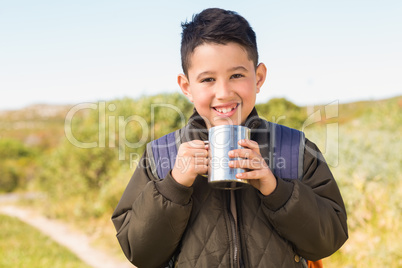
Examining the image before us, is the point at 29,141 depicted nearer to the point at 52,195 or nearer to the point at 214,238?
the point at 52,195

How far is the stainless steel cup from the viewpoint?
161 cm

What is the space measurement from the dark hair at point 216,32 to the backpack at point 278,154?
15.0 inches

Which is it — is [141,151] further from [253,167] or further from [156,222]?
[253,167]

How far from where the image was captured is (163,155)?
6.42 ft

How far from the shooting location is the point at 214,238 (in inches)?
69.9

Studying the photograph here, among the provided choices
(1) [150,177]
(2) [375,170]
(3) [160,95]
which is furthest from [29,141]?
(1) [150,177]

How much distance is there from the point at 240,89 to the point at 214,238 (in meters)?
0.70

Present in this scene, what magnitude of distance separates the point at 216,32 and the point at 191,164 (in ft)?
2.10

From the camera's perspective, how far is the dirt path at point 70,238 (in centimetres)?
614

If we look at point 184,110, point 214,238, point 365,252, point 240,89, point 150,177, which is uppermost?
point 184,110

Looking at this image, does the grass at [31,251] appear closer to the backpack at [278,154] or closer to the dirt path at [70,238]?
the dirt path at [70,238]

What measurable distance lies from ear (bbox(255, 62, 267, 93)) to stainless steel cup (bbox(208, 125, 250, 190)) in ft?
1.62

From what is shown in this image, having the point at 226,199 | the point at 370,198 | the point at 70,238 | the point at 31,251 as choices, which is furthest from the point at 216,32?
the point at 70,238

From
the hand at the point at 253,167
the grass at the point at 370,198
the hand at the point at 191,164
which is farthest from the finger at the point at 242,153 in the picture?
the grass at the point at 370,198
